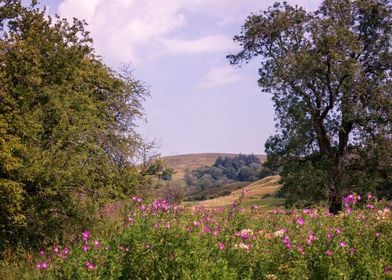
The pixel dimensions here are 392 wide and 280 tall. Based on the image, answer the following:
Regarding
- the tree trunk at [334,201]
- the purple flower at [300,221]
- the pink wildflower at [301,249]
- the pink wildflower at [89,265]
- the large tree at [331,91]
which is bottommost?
the tree trunk at [334,201]

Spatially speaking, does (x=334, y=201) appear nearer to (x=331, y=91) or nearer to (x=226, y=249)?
(x=331, y=91)

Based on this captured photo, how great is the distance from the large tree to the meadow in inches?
620

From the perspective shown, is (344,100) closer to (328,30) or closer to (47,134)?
(328,30)

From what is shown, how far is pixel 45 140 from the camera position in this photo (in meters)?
15.4

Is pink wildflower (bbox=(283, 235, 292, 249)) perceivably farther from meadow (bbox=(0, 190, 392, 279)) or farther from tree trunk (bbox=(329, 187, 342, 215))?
tree trunk (bbox=(329, 187, 342, 215))

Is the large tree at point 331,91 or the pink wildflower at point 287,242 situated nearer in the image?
the pink wildflower at point 287,242

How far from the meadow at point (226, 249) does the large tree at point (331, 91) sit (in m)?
15.7

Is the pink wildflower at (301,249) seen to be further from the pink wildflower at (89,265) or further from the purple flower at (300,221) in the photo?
the pink wildflower at (89,265)

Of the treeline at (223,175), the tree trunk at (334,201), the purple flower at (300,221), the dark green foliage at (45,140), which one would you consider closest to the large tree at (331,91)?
the tree trunk at (334,201)

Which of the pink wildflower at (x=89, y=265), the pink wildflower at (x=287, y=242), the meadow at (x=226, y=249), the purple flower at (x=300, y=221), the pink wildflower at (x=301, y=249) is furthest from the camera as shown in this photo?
the purple flower at (x=300, y=221)

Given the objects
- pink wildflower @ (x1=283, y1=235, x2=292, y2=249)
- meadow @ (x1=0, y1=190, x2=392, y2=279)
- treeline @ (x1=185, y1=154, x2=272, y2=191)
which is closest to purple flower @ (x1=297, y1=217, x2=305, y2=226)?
meadow @ (x1=0, y1=190, x2=392, y2=279)

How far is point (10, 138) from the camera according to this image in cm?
1317

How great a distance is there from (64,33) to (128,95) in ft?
24.2

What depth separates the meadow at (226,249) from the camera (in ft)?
21.6
